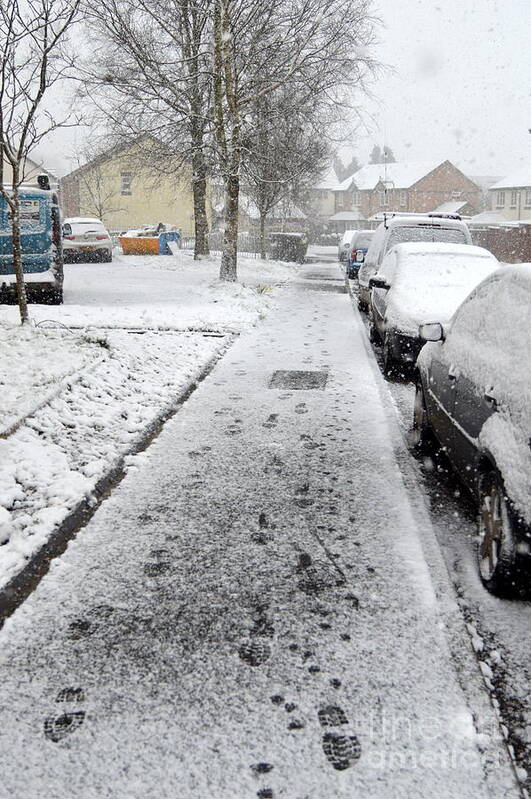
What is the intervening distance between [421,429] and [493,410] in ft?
7.05

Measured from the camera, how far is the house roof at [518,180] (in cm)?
6826

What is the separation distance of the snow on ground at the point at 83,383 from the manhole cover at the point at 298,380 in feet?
3.38

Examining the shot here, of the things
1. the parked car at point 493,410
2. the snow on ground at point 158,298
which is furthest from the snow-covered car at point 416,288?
the snow on ground at point 158,298

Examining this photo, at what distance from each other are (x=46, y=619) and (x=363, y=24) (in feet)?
56.1

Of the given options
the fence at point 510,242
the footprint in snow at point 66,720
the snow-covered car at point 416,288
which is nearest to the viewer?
the footprint in snow at point 66,720

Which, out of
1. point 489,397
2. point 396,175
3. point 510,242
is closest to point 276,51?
point 489,397

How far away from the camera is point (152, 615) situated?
334 centimetres

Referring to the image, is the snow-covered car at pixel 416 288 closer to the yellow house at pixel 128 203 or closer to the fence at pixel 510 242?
the fence at pixel 510 242

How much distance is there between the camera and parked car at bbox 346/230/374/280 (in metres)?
22.8

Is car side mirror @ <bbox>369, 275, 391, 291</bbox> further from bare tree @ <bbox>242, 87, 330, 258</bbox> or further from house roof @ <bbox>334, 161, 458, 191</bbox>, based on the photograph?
house roof @ <bbox>334, 161, 458, 191</bbox>

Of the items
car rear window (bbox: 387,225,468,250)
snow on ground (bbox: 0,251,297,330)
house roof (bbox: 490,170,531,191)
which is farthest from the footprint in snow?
house roof (bbox: 490,170,531,191)

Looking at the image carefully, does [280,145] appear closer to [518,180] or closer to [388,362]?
[388,362]

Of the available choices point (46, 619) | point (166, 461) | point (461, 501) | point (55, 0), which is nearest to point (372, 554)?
point (461, 501)

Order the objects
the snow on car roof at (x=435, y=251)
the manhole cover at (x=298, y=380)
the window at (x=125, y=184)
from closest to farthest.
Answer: the manhole cover at (x=298, y=380) < the snow on car roof at (x=435, y=251) < the window at (x=125, y=184)
